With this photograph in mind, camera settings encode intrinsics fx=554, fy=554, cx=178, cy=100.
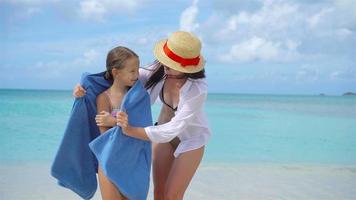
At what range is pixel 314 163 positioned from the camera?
918cm

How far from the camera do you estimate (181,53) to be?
3137 mm

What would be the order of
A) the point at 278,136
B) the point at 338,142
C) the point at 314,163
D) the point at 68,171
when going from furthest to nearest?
1. the point at 278,136
2. the point at 338,142
3. the point at 314,163
4. the point at 68,171

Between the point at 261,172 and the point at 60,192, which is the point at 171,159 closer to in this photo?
the point at 60,192

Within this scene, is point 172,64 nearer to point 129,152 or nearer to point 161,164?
point 129,152

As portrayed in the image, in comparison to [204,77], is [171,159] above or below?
below

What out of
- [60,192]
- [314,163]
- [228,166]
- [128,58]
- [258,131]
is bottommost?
[258,131]

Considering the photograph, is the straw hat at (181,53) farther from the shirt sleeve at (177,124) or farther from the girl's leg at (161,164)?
the girl's leg at (161,164)

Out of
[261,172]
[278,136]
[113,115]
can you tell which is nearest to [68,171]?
[113,115]

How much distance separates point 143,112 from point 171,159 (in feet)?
1.88

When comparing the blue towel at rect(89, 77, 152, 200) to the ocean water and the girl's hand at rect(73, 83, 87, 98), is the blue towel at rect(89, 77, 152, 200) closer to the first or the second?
the girl's hand at rect(73, 83, 87, 98)

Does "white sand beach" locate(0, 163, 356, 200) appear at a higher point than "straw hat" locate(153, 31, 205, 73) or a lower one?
lower

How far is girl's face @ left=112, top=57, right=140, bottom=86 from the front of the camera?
297 centimetres

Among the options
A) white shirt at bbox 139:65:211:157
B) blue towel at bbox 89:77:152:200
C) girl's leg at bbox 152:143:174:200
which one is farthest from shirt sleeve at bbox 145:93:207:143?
girl's leg at bbox 152:143:174:200

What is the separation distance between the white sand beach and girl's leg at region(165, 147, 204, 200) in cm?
243
